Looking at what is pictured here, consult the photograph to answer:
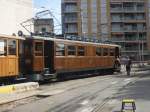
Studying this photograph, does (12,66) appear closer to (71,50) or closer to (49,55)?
(49,55)

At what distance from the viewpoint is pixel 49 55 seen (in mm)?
34219

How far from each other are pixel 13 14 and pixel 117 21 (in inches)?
2777

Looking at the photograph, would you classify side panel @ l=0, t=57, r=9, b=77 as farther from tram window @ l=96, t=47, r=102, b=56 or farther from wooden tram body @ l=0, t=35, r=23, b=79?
tram window @ l=96, t=47, r=102, b=56

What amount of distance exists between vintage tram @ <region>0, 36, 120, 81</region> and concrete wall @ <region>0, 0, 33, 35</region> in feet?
49.0

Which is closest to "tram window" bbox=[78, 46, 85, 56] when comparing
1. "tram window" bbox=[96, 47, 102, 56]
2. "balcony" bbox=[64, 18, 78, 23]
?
"tram window" bbox=[96, 47, 102, 56]

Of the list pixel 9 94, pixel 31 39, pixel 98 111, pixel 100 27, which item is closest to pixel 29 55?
pixel 31 39

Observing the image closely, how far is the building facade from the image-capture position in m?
126

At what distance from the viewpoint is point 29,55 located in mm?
31359

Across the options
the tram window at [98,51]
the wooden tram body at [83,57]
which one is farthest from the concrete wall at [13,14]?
the tram window at [98,51]

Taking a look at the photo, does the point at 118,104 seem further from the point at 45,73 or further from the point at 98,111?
the point at 45,73

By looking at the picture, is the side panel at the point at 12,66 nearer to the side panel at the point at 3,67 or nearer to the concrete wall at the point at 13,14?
the side panel at the point at 3,67

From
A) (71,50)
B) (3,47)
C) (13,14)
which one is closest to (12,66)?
(3,47)

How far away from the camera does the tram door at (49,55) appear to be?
3402 centimetres

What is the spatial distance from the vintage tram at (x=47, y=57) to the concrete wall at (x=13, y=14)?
49.0 feet
